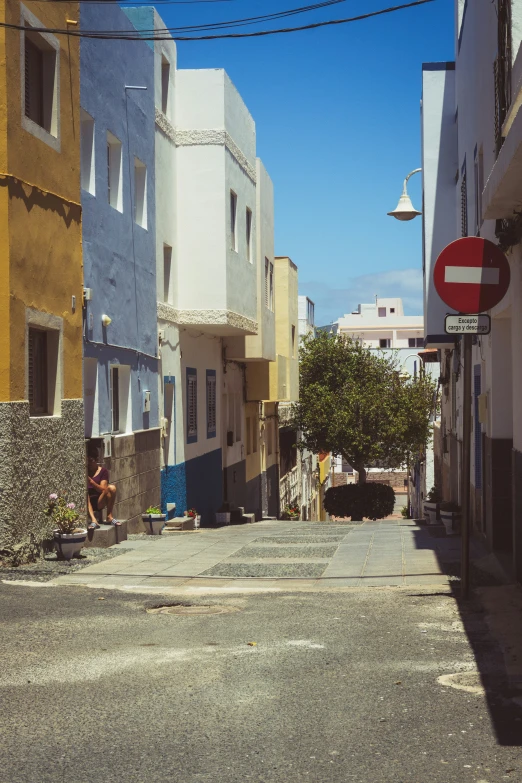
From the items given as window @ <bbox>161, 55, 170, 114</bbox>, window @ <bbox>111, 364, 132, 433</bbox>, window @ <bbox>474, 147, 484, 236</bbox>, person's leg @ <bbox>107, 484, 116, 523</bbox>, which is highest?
window @ <bbox>161, 55, 170, 114</bbox>

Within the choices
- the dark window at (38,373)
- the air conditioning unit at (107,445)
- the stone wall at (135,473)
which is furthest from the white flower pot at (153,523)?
the dark window at (38,373)

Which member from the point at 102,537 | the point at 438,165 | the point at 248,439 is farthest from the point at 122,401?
the point at 248,439

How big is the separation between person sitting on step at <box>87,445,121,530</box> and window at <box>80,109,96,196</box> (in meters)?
3.92

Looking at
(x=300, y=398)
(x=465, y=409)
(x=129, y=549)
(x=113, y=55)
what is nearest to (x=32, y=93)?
(x=113, y=55)

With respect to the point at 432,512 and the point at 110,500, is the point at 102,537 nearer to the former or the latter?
the point at 110,500

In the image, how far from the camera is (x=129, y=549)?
13805mm

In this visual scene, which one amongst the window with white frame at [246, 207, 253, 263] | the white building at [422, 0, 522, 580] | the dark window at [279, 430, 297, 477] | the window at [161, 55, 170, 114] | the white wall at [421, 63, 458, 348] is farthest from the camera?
the dark window at [279, 430, 297, 477]

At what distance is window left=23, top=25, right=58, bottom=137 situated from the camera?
42.0 feet

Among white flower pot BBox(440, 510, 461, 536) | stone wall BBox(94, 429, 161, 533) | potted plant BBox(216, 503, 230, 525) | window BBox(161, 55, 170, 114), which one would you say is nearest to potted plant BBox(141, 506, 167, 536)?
stone wall BBox(94, 429, 161, 533)

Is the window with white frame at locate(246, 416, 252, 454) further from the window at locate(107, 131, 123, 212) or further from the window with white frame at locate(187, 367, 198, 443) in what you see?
the window at locate(107, 131, 123, 212)

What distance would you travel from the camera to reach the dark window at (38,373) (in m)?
12.9

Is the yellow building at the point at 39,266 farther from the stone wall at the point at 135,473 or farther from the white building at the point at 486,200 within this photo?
the white building at the point at 486,200

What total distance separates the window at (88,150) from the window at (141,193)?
3101 mm

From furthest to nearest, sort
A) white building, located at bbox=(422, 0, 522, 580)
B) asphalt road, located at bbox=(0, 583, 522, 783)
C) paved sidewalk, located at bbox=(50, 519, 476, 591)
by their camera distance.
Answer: paved sidewalk, located at bbox=(50, 519, 476, 591)
white building, located at bbox=(422, 0, 522, 580)
asphalt road, located at bbox=(0, 583, 522, 783)
